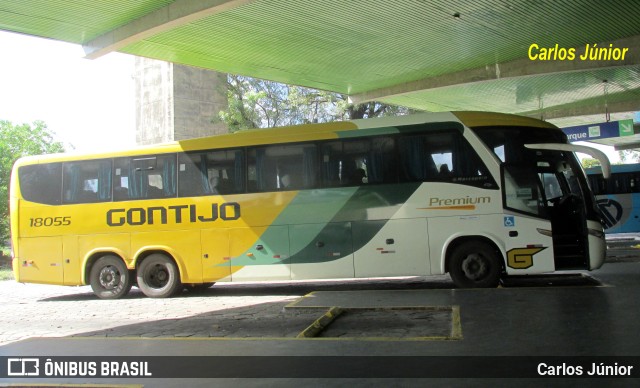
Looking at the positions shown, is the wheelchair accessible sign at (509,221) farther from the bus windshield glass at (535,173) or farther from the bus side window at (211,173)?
the bus side window at (211,173)

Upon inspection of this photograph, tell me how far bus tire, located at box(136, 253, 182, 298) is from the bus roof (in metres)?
2.42

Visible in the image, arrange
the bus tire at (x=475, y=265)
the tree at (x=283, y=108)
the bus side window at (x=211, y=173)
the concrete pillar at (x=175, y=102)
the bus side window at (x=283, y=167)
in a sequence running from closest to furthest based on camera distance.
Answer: the bus tire at (x=475, y=265) < the bus side window at (x=283, y=167) < the bus side window at (x=211, y=173) < the tree at (x=283, y=108) < the concrete pillar at (x=175, y=102)

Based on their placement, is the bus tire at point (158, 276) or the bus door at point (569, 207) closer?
the bus door at point (569, 207)

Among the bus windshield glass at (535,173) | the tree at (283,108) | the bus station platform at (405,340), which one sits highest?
the tree at (283,108)

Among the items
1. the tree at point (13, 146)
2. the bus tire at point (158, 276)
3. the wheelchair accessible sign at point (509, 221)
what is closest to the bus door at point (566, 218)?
the wheelchair accessible sign at point (509, 221)

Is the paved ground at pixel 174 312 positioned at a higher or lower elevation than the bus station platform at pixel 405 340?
lower

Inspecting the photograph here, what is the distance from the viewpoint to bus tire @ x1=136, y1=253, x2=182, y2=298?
11141 millimetres

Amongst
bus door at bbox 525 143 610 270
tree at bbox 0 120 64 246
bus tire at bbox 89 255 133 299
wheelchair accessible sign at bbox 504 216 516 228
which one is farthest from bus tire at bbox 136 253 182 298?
tree at bbox 0 120 64 246

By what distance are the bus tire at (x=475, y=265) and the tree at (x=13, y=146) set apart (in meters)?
20.3

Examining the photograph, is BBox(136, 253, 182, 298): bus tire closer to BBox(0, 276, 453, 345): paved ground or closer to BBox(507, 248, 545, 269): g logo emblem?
BBox(0, 276, 453, 345): paved ground

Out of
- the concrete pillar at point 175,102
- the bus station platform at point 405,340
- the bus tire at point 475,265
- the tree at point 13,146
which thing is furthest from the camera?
the concrete pillar at point 175,102

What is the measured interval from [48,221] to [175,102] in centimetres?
2059

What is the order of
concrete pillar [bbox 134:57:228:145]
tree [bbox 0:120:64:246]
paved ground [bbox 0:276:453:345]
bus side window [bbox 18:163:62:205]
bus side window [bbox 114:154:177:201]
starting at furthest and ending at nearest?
1. concrete pillar [bbox 134:57:228:145]
2. tree [bbox 0:120:64:246]
3. bus side window [bbox 18:163:62:205]
4. bus side window [bbox 114:154:177:201]
5. paved ground [bbox 0:276:453:345]

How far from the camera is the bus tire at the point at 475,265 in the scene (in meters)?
9.61
